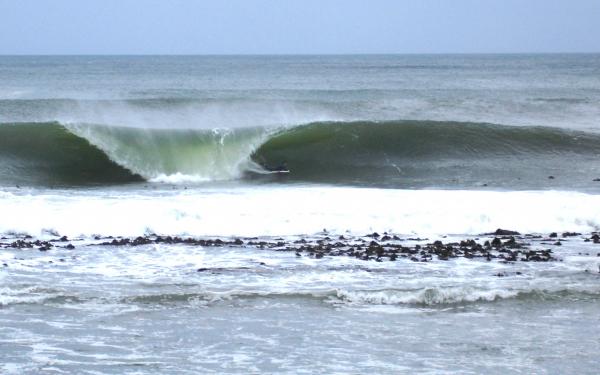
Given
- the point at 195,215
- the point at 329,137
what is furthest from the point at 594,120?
the point at 195,215

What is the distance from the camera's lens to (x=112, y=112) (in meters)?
31.2

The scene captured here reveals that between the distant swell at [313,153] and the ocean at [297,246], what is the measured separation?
0.09 m

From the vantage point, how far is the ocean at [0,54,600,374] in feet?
26.3

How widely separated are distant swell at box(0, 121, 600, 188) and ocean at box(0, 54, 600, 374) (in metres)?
0.09

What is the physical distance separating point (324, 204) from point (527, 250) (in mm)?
4532

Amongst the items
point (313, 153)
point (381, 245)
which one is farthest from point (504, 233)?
point (313, 153)

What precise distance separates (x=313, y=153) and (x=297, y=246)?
1190cm

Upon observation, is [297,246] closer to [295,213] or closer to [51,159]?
[295,213]

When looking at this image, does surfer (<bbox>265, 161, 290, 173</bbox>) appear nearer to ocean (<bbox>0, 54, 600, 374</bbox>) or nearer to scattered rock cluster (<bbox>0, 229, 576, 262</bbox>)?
ocean (<bbox>0, 54, 600, 374</bbox>)

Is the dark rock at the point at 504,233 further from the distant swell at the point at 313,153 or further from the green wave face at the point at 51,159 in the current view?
the green wave face at the point at 51,159

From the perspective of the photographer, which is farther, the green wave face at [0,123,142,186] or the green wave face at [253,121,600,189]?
the green wave face at [253,121,600,189]

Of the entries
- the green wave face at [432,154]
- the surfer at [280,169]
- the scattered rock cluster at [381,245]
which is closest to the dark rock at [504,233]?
the scattered rock cluster at [381,245]

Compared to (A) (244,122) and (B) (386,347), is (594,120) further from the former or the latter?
(B) (386,347)

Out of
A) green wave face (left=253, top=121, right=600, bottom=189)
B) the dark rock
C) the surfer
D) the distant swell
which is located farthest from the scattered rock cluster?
the surfer
